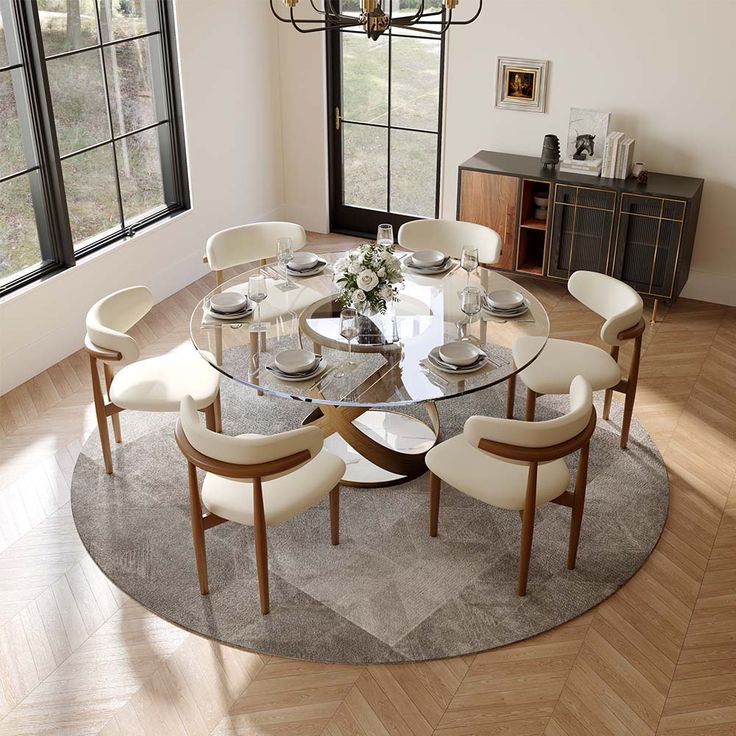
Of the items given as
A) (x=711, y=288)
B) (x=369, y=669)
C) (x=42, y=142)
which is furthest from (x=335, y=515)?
(x=711, y=288)

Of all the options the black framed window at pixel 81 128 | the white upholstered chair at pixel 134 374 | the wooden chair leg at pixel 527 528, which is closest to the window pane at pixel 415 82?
the black framed window at pixel 81 128

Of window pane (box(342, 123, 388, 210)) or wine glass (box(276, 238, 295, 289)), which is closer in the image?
wine glass (box(276, 238, 295, 289))

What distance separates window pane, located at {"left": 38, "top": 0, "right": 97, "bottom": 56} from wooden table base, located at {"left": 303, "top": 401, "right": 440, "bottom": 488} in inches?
106

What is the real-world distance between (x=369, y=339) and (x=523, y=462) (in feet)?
3.01

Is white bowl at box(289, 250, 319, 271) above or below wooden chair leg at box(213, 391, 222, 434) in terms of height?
above

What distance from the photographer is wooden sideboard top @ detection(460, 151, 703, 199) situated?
5.92m

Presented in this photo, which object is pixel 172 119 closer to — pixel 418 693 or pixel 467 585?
pixel 467 585

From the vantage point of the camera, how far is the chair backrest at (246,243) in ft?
17.2

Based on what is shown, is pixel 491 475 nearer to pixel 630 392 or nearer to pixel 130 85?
pixel 630 392

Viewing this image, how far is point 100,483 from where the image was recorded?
4.58 m

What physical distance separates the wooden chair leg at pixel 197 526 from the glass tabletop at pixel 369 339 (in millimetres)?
454

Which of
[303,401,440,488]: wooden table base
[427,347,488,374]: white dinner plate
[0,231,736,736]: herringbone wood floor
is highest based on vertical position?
[427,347,488,374]: white dinner plate

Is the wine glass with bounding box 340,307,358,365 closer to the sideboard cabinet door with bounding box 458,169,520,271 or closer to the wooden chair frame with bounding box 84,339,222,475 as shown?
the wooden chair frame with bounding box 84,339,222,475

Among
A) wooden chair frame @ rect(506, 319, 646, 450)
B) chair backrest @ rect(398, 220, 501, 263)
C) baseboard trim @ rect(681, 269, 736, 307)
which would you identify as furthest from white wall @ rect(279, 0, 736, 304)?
wooden chair frame @ rect(506, 319, 646, 450)
